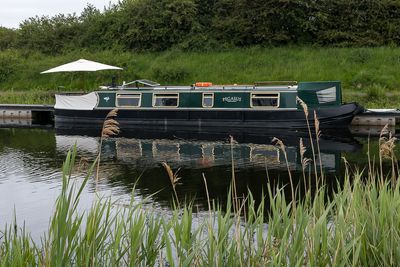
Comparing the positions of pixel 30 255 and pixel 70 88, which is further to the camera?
pixel 70 88

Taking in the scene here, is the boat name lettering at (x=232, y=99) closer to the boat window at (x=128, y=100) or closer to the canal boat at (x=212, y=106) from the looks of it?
the canal boat at (x=212, y=106)

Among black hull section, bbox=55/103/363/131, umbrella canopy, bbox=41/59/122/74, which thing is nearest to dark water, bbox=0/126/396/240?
black hull section, bbox=55/103/363/131

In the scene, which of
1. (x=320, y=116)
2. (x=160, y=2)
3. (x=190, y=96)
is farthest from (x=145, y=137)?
(x=160, y=2)

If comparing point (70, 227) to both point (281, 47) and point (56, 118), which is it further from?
point (281, 47)

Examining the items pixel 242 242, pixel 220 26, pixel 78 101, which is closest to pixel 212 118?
pixel 78 101

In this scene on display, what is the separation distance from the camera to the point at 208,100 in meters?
19.3

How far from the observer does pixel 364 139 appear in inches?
659

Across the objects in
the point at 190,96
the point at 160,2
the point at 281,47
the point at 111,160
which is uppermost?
the point at 160,2

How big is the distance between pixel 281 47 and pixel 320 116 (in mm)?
8436

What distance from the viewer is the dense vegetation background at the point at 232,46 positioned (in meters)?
23.4

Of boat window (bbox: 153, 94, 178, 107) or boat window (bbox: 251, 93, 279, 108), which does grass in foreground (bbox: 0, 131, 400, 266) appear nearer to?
boat window (bbox: 251, 93, 279, 108)

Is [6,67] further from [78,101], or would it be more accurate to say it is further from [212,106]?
[212,106]

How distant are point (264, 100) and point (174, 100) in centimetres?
324

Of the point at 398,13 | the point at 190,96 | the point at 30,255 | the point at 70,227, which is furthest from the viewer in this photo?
the point at 398,13
